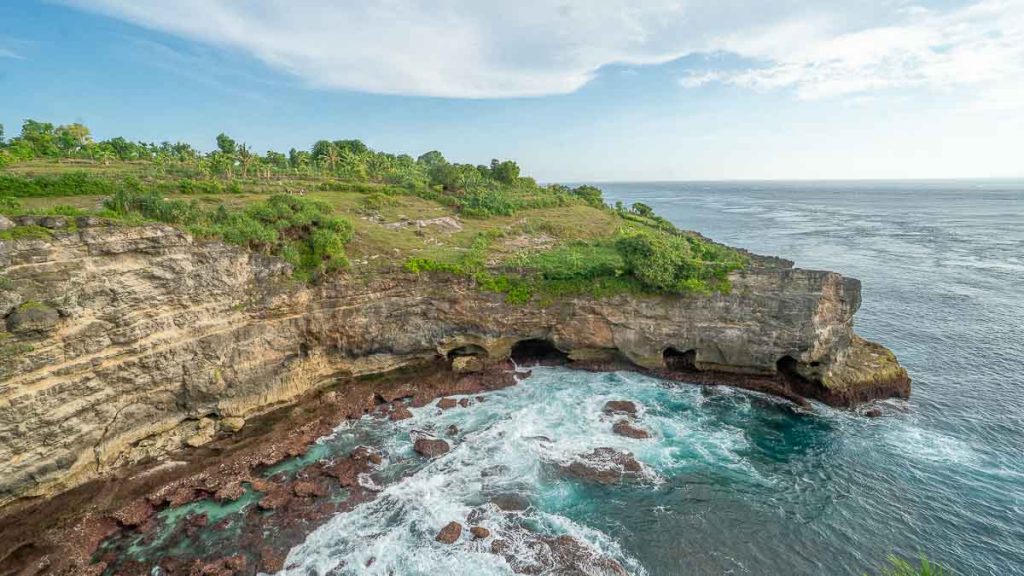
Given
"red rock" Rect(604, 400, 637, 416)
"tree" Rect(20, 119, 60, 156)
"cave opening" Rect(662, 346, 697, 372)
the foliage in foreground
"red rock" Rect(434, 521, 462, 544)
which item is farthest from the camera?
"tree" Rect(20, 119, 60, 156)

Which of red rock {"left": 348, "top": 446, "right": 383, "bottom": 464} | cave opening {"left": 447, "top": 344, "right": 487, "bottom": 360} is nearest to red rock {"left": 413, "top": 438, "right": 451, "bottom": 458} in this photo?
red rock {"left": 348, "top": 446, "right": 383, "bottom": 464}

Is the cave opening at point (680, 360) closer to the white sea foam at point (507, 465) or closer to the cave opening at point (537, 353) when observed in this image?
the white sea foam at point (507, 465)

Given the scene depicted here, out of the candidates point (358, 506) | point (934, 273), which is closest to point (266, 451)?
point (358, 506)

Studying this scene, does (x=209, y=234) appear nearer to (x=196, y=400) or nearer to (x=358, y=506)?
(x=196, y=400)

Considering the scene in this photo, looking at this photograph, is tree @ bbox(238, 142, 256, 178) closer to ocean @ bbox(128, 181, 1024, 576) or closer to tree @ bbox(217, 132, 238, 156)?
tree @ bbox(217, 132, 238, 156)

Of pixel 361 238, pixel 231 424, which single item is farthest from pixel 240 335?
pixel 361 238

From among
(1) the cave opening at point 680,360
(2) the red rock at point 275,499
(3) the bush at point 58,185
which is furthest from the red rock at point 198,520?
(1) the cave opening at point 680,360
